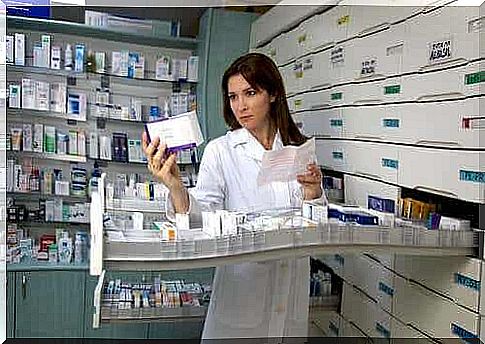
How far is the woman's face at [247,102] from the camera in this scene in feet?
3.36

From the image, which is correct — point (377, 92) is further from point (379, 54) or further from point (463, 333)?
point (463, 333)

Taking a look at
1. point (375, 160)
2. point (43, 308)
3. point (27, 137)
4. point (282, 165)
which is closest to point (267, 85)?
point (282, 165)

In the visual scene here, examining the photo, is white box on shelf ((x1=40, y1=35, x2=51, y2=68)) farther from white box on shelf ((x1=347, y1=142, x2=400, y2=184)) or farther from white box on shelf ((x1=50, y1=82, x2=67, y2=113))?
white box on shelf ((x1=347, y1=142, x2=400, y2=184))

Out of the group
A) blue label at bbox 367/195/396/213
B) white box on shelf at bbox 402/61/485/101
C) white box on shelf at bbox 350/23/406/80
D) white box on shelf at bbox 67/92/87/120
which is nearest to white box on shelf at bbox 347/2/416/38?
white box on shelf at bbox 350/23/406/80

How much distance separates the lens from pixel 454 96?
96cm

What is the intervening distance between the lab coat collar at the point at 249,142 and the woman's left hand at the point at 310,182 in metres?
0.07

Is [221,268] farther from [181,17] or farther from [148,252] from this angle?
[181,17]

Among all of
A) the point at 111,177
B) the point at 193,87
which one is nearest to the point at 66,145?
the point at 111,177

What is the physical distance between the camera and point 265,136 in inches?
40.7

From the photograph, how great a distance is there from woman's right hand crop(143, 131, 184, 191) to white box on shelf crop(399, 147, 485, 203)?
421 millimetres

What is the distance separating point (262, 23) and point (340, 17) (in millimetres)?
160

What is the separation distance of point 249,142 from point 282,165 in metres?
0.08

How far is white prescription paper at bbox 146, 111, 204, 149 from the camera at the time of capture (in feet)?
3.18

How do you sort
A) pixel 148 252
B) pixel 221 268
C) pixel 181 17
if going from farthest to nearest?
pixel 181 17 → pixel 221 268 → pixel 148 252
